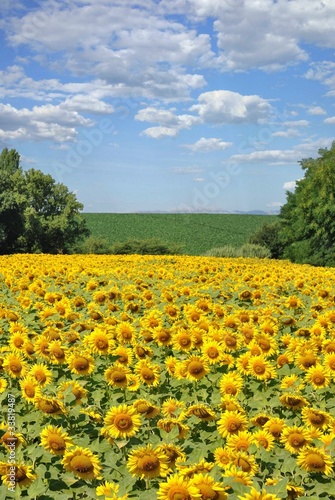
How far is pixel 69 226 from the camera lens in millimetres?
48344

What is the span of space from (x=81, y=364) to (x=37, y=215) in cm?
4463

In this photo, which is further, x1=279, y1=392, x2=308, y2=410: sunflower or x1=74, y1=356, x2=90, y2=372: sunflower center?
x1=74, y1=356, x2=90, y2=372: sunflower center

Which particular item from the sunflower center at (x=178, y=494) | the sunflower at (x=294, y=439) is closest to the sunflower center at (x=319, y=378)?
the sunflower at (x=294, y=439)

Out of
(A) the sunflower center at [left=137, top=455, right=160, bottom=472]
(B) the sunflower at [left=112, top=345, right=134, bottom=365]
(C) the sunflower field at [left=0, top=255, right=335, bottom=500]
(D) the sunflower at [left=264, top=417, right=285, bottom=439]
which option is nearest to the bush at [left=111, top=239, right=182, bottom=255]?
(C) the sunflower field at [left=0, top=255, right=335, bottom=500]

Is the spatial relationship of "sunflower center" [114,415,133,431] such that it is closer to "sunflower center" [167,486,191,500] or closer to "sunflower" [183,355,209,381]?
"sunflower center" [167,486,191,500]

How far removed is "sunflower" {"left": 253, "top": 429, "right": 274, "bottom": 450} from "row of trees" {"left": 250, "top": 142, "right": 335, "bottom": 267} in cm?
4109

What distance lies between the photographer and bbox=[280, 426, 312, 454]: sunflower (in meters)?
3.42

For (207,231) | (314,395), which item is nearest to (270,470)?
(314,395)

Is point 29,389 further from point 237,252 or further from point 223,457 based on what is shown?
point 237,252

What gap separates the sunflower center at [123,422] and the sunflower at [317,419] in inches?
48.5

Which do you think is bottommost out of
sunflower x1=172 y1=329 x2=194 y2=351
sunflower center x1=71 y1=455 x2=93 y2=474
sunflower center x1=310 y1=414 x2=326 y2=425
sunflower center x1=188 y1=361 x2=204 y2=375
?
sunflower center x1=310 y1=414 x2=326 y2=425

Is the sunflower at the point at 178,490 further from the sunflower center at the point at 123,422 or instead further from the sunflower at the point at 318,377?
the sunflower at the point at 318,377

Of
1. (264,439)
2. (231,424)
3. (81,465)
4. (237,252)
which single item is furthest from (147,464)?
(237,252)

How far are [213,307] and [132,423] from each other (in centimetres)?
346
